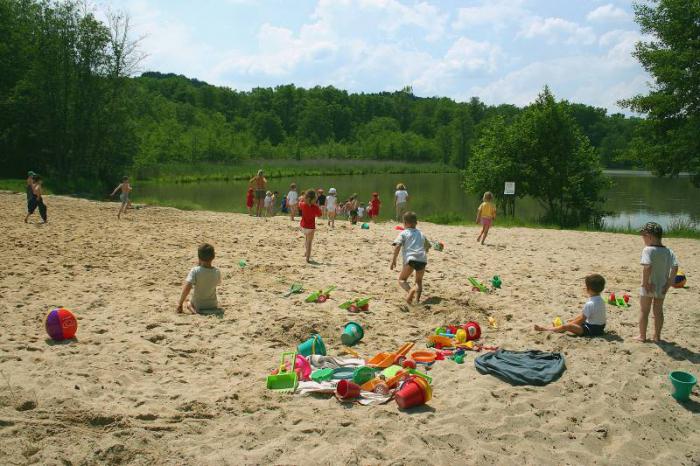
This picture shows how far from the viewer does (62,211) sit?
63.8 feet

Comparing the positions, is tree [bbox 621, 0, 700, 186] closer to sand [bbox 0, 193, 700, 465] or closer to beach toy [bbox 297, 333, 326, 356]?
sand [bbox 0, 193, 700, 465]

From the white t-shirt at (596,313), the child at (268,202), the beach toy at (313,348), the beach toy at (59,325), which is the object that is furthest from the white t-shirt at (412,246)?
the child at (268,202)

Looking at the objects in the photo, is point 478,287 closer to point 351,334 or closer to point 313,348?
point 351,334

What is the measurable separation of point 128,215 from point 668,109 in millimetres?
21717

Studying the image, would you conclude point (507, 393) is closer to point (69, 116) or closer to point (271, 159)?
point (69, 116)

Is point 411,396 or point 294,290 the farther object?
point 294,290

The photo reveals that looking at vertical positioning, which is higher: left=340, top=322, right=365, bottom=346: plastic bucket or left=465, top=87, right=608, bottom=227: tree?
left=465, top=87, right=608, bottom=227: tree

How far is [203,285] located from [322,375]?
302cm

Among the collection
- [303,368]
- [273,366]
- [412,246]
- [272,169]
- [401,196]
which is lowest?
[273,366]

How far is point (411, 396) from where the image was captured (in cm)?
498

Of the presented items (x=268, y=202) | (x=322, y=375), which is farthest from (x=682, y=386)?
(x=268, y=202)

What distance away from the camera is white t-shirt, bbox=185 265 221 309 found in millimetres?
7832

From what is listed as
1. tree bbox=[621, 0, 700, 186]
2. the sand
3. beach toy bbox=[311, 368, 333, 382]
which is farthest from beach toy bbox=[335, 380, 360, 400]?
tree bbox=[621, 0, 700, 186]

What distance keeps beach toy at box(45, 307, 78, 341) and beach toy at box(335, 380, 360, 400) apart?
137 inches
